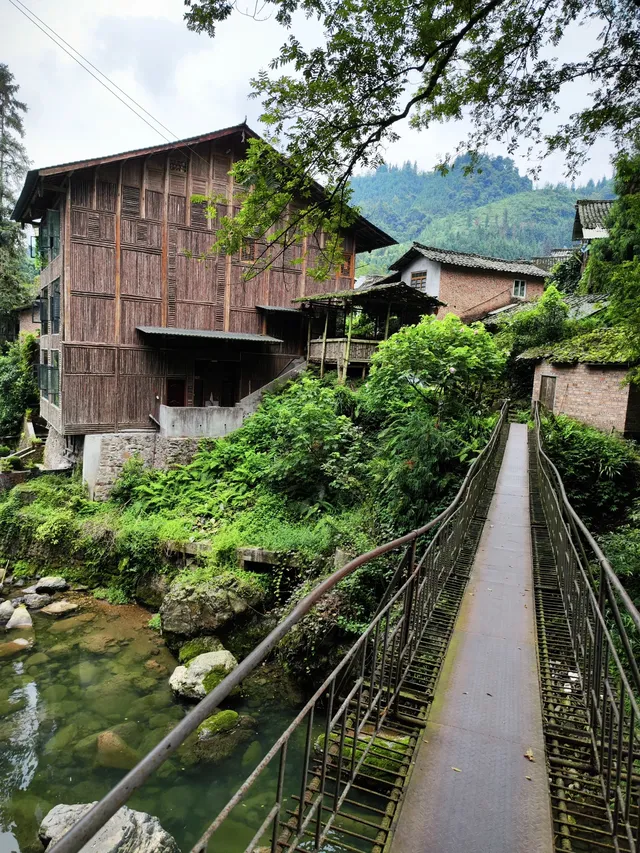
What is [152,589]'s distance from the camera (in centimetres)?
1305

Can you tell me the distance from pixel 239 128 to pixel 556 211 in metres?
87.1

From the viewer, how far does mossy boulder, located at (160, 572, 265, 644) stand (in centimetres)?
1075

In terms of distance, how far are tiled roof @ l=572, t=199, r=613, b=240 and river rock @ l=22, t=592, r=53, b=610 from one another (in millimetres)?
26203

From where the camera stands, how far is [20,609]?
40.2 feet

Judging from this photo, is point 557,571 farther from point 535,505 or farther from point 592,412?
point 592,412

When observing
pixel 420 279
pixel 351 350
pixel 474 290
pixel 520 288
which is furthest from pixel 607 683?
pixel 520 288

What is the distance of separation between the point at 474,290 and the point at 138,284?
21.3m

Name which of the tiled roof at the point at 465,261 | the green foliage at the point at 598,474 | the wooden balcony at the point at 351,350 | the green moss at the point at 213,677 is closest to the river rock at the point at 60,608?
the green moss at the point at 213,677

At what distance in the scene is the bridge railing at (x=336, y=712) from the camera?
5.02 ft

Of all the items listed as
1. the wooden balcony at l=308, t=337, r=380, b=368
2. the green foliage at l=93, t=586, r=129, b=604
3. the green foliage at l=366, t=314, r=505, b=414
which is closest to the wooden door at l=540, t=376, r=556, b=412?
the wooden balcony at l=308, t=337, r=380, b=368

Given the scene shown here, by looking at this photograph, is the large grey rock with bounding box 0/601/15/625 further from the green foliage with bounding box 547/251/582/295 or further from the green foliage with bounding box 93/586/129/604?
the green foliage with bounding box 547/251/582/295

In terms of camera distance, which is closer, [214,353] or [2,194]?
[214,353]

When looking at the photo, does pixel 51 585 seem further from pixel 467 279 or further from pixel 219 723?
pixel 467 279

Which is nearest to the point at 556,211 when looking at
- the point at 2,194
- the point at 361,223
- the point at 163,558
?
the point at 361,223
